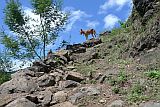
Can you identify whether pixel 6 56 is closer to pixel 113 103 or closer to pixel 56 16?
pixel 56 16

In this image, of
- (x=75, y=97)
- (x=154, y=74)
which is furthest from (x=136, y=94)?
(x=75, y=97)

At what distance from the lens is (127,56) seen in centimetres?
934

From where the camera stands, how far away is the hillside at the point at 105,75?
6945 millimetres

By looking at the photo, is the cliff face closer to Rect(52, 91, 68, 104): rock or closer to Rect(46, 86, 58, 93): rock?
Rect(46, 86, 58, 93): rock

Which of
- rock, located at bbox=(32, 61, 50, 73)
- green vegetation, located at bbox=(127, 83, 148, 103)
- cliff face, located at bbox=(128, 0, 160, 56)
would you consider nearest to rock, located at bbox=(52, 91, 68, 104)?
green vegetation, located at bbox=(127, 83, 148, 103)

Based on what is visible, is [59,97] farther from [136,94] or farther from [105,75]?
[136,94]

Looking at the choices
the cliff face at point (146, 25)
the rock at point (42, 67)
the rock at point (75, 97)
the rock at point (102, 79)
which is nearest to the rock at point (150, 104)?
the rock at point (75, 97)

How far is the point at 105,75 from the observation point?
7941mm

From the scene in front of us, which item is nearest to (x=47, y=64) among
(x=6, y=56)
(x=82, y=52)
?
(x=82, y=52)

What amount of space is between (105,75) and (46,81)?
4.19 feet

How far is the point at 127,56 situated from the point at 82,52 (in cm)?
218

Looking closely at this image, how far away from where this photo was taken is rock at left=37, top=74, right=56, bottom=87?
8.16m

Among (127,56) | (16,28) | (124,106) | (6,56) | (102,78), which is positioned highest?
(16,28)

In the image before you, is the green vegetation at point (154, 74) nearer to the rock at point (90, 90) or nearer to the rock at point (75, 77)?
the rock at point (90, 90)
